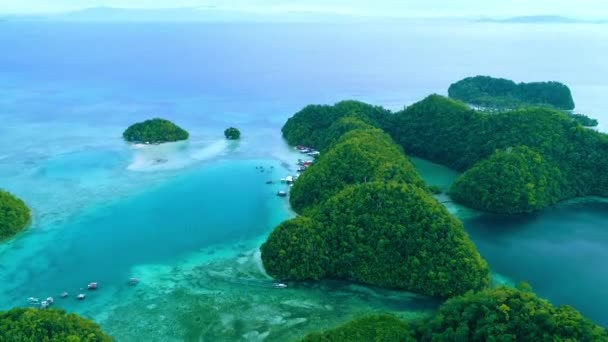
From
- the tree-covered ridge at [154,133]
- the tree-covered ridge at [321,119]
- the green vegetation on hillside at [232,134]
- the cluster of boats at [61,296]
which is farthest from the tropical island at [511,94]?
the cluster of boats at [61,296]

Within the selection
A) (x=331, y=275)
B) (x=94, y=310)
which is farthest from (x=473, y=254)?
(x=94, y=310)

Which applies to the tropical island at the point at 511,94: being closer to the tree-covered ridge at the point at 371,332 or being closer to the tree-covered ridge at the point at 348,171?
the tree-covered ridge at the point at 348,171

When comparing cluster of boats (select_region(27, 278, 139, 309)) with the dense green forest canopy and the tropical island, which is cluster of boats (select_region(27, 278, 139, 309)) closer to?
the dense green forest canopy

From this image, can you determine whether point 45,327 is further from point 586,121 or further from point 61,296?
point 586,121

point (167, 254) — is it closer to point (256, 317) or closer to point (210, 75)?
point (256, 317)

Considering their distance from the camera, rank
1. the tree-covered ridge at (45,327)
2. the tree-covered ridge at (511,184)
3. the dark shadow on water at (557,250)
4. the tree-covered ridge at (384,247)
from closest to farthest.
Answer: the tree-covered ridge at (45,327) → the tree-covered ridge at (384,247) → the dark shadow on water at (557,250) → the tree-covered ridge at (511,184)

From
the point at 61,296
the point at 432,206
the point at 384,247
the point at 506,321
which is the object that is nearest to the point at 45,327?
the point at 61,296

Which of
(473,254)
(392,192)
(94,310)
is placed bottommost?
(94,310)
